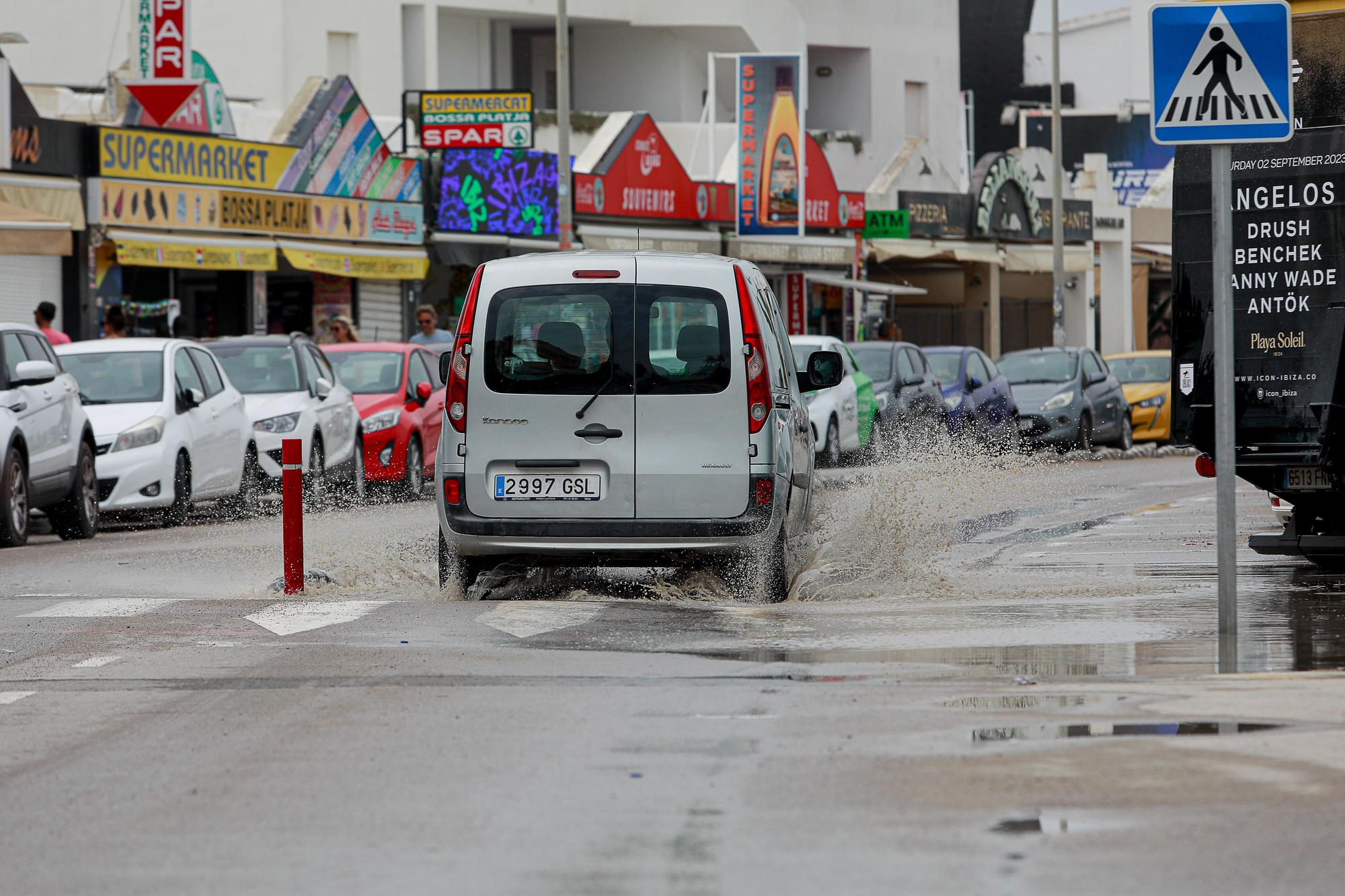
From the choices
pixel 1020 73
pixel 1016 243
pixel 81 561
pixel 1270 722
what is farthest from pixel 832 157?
pixel 1270 722

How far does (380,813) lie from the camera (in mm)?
6070

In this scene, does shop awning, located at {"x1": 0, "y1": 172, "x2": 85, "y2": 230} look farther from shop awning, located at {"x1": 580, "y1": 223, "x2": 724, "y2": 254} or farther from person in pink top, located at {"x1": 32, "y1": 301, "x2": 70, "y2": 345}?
shop awning, located at {"x1": 580, "y1": 223, "x2": 724, "y2": 254}

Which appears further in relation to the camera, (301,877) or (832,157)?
(832,157)

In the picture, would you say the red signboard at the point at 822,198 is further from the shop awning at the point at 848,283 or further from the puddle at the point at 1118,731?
the puddle at the point at 1118,731

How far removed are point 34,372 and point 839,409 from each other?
12.4m

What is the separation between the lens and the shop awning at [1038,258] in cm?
5312

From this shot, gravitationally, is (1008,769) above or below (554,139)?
below

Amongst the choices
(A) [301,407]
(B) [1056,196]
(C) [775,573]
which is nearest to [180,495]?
(A) [301,407]

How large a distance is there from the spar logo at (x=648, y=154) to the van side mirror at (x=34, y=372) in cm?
2556

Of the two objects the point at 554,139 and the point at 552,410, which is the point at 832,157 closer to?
the point at 554,139

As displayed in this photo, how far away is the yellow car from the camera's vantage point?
33.4 m

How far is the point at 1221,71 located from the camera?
9047 mm

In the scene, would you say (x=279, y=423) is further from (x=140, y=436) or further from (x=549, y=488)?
(x=549, y=488)

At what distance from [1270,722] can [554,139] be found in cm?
4547
